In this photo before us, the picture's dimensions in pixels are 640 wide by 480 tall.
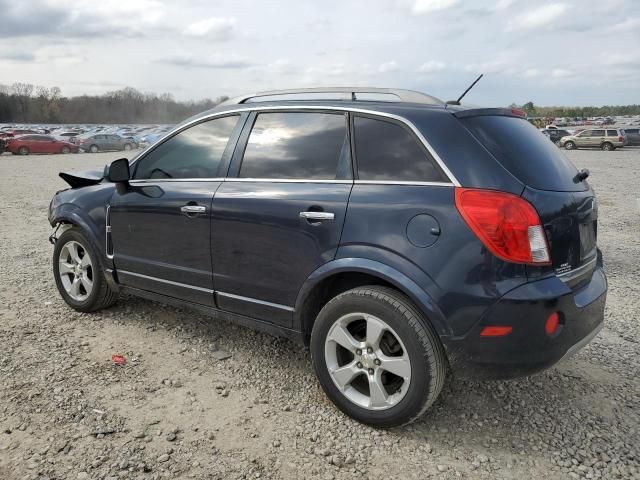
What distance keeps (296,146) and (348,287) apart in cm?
94

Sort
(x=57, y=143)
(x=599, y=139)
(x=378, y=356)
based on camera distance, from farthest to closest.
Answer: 1. (x=599, y=139)
2. (x=57, y=143)
3. (x=378, y=356)

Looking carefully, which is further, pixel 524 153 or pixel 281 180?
pixel 281 180

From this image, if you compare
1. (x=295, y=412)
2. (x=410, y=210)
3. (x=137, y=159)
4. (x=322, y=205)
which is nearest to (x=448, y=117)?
(x=410, y=210)

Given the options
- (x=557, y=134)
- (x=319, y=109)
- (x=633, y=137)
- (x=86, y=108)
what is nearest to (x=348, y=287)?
(x=319, y=109)

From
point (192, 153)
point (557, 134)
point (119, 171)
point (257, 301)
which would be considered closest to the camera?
point (257, 301)

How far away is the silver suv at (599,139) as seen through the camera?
113 ft

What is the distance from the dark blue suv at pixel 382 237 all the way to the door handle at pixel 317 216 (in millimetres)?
18

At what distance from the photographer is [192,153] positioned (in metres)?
3.86

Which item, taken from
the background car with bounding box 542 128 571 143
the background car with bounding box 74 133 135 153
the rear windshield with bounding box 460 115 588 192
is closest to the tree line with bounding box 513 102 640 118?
the background car with bounding box 542 128 571 143

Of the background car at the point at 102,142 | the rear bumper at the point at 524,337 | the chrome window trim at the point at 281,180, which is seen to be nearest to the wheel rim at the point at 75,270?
the chrome window trim at the point at 281,180

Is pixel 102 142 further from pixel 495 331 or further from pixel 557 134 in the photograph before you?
pixel 495 331

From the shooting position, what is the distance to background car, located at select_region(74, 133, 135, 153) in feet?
120

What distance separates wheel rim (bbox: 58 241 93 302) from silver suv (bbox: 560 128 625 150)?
37.0 metres

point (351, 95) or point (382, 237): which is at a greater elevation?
point (351, 95)
